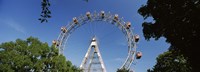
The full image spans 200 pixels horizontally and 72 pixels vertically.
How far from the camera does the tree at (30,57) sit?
34906 mm

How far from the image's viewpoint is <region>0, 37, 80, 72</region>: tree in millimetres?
34906

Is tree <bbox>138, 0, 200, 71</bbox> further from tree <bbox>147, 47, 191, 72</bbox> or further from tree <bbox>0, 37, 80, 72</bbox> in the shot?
tree <bbox>147, 47, 191, 72</bbox>

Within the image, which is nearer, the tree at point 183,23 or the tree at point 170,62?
the tree at point 183,23

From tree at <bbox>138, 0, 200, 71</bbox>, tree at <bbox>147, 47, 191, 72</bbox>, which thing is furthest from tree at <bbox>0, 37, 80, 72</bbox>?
tree at <bbox>138, 0, 200, 71</bbox>

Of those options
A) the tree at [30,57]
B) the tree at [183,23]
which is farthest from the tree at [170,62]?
the tree at [183,23]

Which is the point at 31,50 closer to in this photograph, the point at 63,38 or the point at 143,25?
the point at 143,25

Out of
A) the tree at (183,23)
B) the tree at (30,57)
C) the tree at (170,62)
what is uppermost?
the tree at (170,62)

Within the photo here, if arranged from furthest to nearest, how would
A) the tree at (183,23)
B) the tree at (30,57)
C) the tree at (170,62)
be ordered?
the tree at (170,62), the tree at (30,57), the tree at (183,23)

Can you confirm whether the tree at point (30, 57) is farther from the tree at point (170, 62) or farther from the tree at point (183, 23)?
the tree at point (183, 23)

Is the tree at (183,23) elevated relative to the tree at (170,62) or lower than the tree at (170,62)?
lower

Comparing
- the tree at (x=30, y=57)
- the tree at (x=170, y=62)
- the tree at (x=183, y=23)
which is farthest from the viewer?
the tree at (x=170, y=62)

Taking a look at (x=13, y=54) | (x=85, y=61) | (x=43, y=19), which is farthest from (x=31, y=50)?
(x=43, y=19)

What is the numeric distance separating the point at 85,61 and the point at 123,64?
21.0 ft

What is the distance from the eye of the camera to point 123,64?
56.2m
